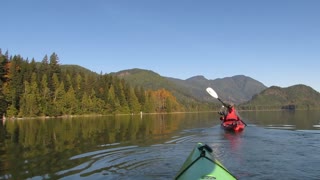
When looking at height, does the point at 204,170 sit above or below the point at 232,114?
below

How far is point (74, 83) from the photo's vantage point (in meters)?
150

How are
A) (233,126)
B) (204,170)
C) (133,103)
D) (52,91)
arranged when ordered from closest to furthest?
(204,170) < (233,126) < (52,91) < (133,103)

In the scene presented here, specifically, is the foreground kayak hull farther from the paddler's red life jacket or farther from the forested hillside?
the forested hillside

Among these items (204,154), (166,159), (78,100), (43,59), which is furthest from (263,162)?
(43,59)

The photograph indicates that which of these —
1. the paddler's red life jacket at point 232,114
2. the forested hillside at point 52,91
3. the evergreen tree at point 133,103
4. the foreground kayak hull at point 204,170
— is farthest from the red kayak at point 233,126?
the evergreen tree at point 133,103

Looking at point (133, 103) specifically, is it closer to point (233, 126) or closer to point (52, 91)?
point (52, 91)

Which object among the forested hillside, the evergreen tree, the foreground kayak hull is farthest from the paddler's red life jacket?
the evergreen tree

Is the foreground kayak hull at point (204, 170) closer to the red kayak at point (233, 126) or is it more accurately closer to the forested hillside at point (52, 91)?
the red kayak at point (233, 126)

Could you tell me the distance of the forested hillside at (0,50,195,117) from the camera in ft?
390

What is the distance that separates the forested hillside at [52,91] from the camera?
390 ft

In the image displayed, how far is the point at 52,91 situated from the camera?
135 meters

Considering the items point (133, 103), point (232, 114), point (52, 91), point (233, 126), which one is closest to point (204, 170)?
point (233, 126)

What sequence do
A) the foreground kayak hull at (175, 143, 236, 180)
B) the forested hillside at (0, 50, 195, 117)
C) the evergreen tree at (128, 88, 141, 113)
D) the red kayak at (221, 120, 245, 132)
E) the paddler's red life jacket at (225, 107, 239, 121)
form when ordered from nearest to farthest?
the foreground kayak hull at (175, 143, 236, 180) → the red kayak at (221, 120, 245, 132) → the paddler's red life jacket at (225, 107, 239, 121) → the forested hillside at (0, 50, 195, 117) → the evergreen tree at (128, 88, 141, 113)

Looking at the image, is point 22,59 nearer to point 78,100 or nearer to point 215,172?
point 78,100
